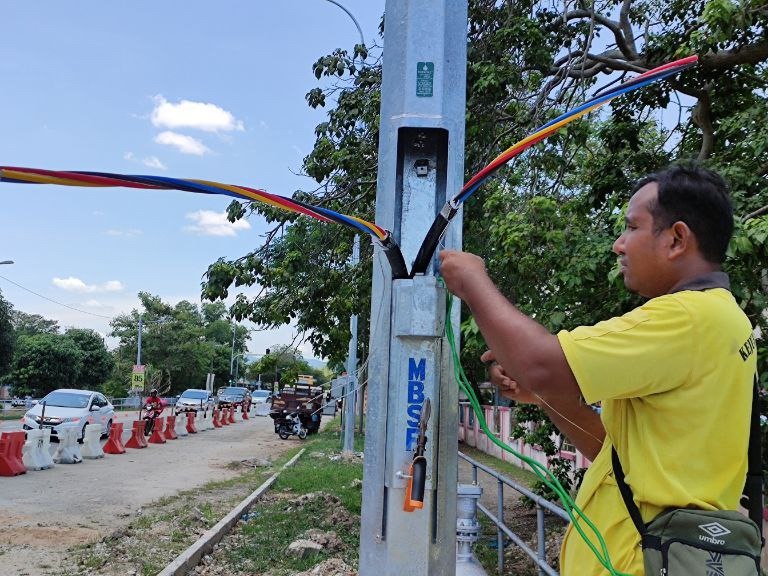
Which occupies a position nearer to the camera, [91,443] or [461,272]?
[461,272]

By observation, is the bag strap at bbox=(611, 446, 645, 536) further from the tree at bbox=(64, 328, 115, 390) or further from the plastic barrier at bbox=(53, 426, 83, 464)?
the tree at bbox=(64, 328, 115, 390)

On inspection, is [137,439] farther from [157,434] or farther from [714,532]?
[714,532]

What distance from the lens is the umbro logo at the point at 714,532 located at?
1.46m

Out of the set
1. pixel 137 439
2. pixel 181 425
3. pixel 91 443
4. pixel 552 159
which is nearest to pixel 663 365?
pixel 552 159

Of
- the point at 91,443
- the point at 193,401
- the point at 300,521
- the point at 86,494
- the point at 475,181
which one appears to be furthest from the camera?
the point at 193,401

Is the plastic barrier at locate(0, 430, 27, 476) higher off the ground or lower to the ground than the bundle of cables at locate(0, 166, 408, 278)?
lower

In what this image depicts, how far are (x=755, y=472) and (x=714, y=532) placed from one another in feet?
1.01

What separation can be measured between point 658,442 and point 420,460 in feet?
1.86

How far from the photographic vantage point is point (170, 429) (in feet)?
77.4

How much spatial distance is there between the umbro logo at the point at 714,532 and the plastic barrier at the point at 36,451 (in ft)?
47.1

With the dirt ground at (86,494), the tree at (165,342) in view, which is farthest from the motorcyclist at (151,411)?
the tree at (165,342)

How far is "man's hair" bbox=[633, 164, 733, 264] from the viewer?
1.68 metres

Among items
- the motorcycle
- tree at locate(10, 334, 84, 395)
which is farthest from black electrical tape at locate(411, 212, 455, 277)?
tree at locate(10, 334, 84, 395)

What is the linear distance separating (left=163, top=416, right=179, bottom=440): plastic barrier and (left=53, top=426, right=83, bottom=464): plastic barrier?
758 cm
